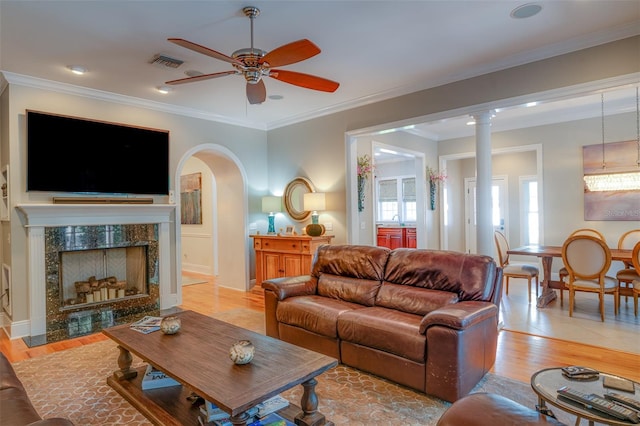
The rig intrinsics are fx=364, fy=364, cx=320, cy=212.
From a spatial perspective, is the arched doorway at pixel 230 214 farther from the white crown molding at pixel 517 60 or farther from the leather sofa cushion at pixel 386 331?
the leather sofa cushion at pixel 386 331

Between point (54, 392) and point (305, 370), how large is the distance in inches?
84.3

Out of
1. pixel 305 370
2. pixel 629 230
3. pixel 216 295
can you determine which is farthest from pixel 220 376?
pixel 629 230

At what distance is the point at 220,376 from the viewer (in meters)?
1.97

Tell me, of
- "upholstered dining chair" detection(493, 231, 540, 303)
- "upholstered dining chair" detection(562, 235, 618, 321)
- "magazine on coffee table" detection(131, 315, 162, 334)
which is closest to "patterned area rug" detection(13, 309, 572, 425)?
"magazine on coffee table" detection(131, 315, 162, 334)

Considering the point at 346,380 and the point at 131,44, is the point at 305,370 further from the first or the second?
the point at 131,44

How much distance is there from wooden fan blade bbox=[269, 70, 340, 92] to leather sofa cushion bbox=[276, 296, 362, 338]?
1961 mm

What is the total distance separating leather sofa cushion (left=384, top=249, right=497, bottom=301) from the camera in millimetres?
3020

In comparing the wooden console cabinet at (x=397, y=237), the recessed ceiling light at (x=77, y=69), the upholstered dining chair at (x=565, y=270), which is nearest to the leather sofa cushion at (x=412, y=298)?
the upholstered dining chair at (x=565, y=270)

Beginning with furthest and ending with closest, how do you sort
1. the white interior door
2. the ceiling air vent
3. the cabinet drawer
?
the white interior door, the cabinet drawer, the ceiling air vent

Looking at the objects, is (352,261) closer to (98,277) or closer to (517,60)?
(517,60)

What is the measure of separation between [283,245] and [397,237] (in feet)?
13.8

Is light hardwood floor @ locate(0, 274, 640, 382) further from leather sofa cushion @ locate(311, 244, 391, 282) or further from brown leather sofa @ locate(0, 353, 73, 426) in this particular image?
brown leather sofa @ locate(0, 353, 73, 426)

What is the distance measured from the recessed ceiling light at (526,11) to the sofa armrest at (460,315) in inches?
92.0

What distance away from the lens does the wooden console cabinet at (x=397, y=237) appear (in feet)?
29.1
